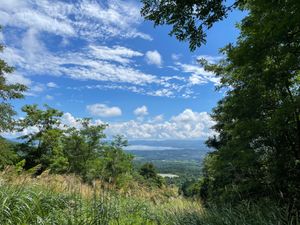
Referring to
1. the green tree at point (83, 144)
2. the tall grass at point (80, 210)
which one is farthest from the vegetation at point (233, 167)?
the green tree at point (83, 144)

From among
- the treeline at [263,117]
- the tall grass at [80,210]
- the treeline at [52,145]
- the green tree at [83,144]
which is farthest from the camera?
the green tree at [83,144]

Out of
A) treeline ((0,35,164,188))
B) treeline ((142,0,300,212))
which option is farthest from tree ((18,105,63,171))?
treeline ((142,0,300,212))

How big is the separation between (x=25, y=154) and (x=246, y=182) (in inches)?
925

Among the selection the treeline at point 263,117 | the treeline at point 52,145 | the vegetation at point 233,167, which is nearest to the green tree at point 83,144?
the treeline at point 52,145

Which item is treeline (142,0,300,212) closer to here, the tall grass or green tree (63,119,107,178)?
the tall grass

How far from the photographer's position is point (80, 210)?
16.7 ft

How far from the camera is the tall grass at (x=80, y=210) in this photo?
504 centimetres

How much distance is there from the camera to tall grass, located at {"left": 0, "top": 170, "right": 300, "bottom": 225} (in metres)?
5.04

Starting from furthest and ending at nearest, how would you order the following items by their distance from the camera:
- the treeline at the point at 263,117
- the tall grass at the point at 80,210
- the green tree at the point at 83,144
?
the green tree at the point at 83,144
the treeline at the point at 263,117
the tall grass at the point at 80,210

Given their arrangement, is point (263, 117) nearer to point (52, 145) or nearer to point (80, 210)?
point (80, 210)

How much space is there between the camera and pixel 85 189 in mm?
6340

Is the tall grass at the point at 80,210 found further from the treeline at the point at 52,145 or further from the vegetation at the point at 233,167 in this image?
the treeline at the point at 52,145

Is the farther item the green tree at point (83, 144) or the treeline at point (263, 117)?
the green tree at point (83, 144)

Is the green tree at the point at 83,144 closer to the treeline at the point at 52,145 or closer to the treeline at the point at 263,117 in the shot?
the treeline at the point at 52,145
